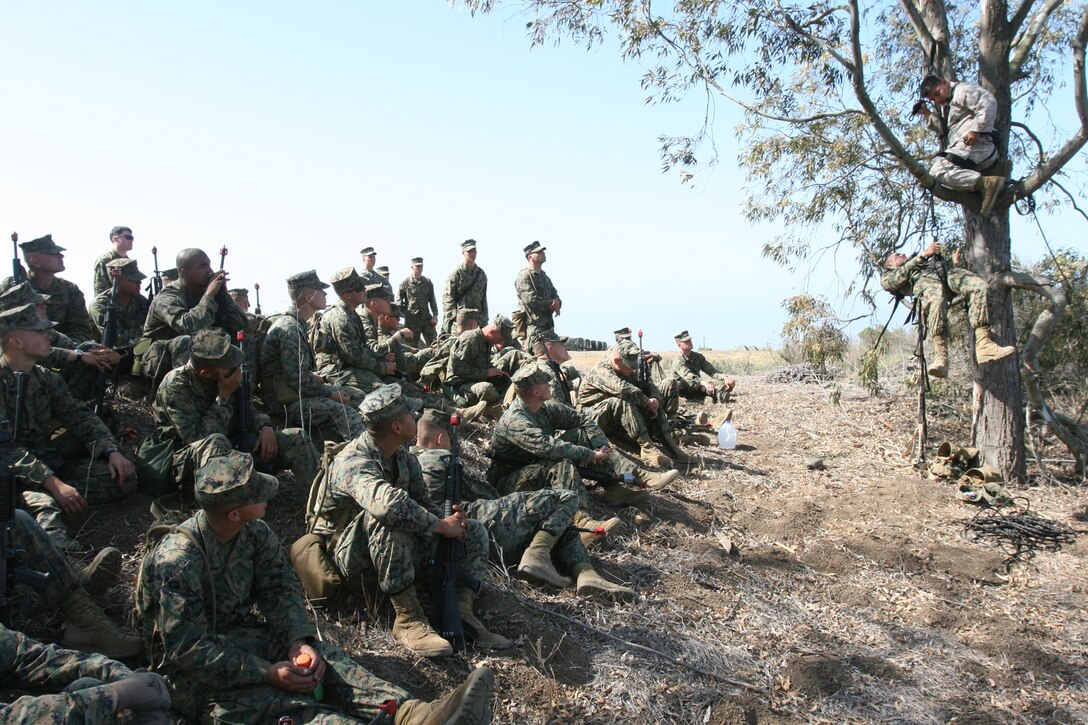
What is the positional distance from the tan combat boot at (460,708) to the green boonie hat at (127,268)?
18.8 ft

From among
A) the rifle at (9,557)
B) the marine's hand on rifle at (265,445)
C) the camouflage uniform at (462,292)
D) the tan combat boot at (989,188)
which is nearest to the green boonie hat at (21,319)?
the rifle at (9,557)

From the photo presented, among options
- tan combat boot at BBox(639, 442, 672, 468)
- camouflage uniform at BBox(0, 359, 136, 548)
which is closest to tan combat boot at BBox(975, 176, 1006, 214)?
tan combat boot at BBox(639, 442, 672, 468)

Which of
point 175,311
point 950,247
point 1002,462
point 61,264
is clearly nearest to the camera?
point 175,311

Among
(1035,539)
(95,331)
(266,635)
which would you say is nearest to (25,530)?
(266,635)

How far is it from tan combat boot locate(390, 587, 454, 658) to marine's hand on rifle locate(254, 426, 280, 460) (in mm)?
1640

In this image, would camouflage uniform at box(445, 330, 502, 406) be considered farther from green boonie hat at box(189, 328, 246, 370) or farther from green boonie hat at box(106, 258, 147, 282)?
green boonie hat at box(189, 328, 246, 370)

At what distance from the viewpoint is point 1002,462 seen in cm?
973

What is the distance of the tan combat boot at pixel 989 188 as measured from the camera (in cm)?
928

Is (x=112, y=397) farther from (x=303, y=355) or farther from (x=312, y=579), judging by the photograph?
(x=312, y=579)

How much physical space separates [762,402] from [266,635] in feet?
36.3

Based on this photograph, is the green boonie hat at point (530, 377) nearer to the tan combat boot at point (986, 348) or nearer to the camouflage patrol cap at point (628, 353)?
the camouflage patrol cap at point (628, 353)

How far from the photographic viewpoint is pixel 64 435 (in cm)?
572

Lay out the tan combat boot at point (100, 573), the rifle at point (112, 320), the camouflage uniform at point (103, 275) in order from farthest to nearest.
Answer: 1. the camouflage uniform at point (103, 275)
2. the rifle at point (112, 320)
3. the tan combat boot at point (100, 573)

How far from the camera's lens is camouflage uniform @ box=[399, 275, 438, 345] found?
14.9m
